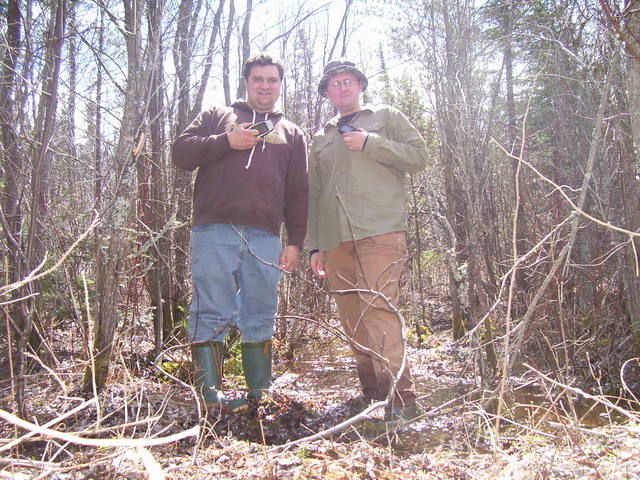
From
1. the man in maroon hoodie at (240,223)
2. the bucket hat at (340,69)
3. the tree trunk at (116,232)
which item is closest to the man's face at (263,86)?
the man in maroon hoodie at (240,223)

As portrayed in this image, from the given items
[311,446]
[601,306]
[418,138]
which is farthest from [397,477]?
[601,306]

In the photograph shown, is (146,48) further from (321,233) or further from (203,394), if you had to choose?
(203,394)

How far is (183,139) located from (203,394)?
1598 mm

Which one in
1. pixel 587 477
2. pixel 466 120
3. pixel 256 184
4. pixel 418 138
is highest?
pixel 466 120

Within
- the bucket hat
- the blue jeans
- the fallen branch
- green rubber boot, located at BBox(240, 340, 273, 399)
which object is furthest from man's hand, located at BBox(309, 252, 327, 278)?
the fallen branch

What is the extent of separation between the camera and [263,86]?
10.8 feet

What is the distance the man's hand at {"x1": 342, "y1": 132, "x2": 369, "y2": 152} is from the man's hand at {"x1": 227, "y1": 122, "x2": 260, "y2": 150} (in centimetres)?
61

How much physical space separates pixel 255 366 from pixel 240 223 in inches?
37.1

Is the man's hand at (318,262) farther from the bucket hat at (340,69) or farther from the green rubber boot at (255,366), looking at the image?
the bucket hat at (340,69)

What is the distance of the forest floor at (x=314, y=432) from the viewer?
1.69 m

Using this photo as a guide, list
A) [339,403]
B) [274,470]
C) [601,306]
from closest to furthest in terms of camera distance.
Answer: [274,470], [339,403], [601,306]

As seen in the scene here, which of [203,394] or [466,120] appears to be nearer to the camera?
[203,394]

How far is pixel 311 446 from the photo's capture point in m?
2.18

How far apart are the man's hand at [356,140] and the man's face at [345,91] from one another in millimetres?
383
